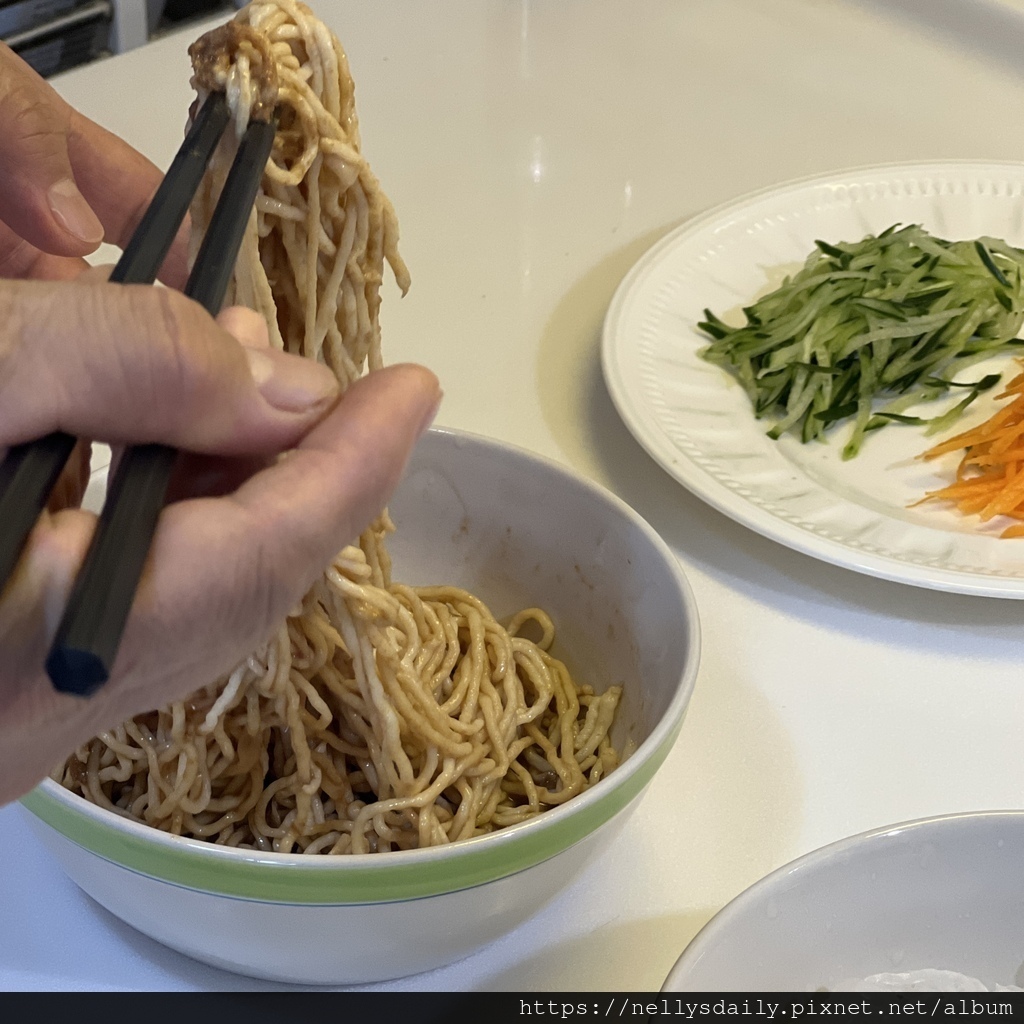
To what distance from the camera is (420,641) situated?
793 millimetres

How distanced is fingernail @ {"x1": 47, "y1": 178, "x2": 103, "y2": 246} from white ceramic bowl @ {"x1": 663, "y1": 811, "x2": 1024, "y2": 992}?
1.81 ft

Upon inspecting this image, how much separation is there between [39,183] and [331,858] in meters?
0.48

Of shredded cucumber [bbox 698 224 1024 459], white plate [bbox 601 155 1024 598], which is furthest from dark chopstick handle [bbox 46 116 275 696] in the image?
shredded cucumber [bbox 698 224 1024 459]

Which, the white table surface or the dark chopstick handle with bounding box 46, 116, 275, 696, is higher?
the dark chopstick handle with bounding box 46, 116, 275, 696

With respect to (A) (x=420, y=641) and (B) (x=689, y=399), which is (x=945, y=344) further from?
(A) (x=420, y=641)

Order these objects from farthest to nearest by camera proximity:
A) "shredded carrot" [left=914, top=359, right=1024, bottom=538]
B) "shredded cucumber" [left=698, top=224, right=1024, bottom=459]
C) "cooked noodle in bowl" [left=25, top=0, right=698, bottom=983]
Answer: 1. "shredded cucumber" [left=698, top=224, right=1024, bottom=459]
2. "shredded carrot" [left=914, top=359, right=1024, bottom=538]
3. "cooked noodle in bowl" [left=25, top=0, right=698, bottom=983]

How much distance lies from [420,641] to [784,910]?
1.01ft

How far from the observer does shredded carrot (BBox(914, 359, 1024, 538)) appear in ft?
3.08

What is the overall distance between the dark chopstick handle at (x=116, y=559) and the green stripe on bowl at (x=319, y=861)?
21 centimetres

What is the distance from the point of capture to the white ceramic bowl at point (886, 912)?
0.57 m

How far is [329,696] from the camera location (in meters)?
0.75

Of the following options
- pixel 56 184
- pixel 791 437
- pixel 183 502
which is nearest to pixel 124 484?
pixel 183 502

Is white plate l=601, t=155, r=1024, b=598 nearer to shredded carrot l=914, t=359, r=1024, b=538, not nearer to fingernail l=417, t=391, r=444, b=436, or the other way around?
shredded carrot l=914, t=359, r=1024, b=538

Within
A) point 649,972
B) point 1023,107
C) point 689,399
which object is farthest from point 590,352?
point 1023,107
